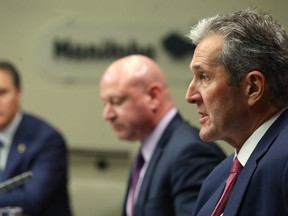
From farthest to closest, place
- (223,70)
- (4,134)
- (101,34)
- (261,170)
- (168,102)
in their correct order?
(101,34), (4,134), (168,102), (223,70), (261,170)

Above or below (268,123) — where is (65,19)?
above

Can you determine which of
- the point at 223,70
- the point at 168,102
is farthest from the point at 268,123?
the point at 168,102

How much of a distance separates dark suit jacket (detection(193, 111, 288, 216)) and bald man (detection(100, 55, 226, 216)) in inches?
24.0

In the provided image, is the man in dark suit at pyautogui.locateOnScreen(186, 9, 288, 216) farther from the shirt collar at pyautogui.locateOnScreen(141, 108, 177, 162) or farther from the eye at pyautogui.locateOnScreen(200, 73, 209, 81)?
the shirt collar at pyautogui.locateOnScreen(141, 108, 177, 162)

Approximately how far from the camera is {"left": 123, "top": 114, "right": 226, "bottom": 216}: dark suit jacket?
2.13 metres

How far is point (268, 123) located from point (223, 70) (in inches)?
5.9

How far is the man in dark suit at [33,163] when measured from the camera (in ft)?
9.45

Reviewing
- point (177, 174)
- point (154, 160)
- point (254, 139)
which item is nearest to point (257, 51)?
point (254, 139)

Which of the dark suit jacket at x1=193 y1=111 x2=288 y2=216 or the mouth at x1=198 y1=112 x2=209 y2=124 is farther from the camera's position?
the mouth at x1=198 y1=112 x2=209 y2=124

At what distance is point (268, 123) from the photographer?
1514mm

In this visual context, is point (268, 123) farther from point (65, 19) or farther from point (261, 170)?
point (65, 19)

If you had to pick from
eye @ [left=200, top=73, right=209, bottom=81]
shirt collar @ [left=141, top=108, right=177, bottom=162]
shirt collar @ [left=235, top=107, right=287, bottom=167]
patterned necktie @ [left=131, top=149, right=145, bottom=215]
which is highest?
eye @ [left=200, top=73, right=209, bottom=81]

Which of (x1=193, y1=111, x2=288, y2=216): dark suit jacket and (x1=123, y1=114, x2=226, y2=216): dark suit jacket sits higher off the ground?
(x1=193, y1=111, x2=288, y2=216): dark suit jacket

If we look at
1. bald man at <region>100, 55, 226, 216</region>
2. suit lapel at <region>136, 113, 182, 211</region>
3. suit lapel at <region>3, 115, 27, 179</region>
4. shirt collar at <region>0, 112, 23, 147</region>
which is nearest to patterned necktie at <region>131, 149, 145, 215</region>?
bald man at <region>100, 55, 226, 216</region>
